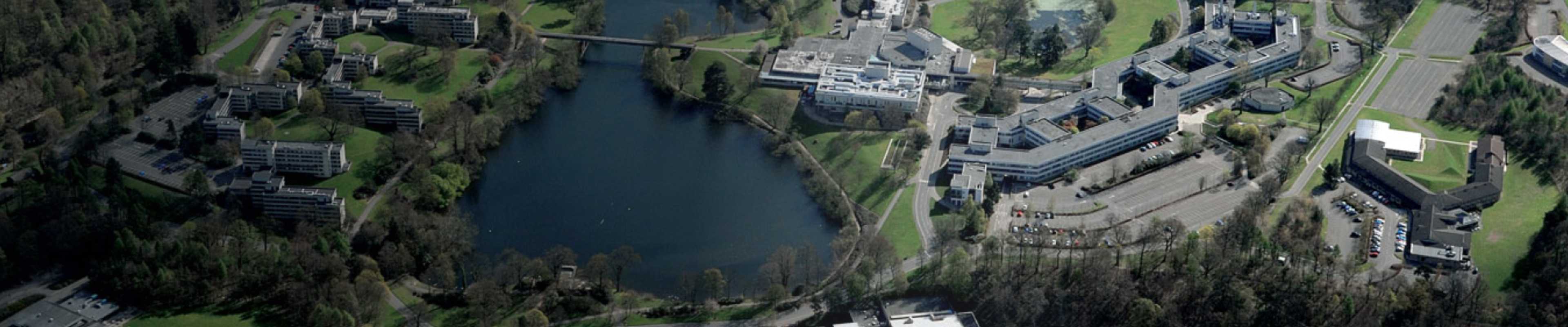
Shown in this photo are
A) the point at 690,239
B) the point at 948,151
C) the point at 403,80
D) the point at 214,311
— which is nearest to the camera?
the point at 214,311

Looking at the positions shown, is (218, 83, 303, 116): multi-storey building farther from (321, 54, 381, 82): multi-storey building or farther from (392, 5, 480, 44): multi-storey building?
(392, 5, 480, 44): multi-storey building

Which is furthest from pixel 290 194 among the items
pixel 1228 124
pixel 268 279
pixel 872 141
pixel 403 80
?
pixel 1228 124

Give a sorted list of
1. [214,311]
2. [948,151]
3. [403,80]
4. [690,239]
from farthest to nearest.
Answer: [403,80] < [948,151] < [690,239] < [214,311]

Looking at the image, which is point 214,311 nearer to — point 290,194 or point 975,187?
point 290,194

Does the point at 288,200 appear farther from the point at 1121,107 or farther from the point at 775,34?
the point at 1121,107

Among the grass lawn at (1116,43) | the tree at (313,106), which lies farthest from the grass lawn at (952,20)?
the tree at (313,106)

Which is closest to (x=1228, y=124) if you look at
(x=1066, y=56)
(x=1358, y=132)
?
(x=1358, y=132)

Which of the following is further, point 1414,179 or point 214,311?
point 1414,179

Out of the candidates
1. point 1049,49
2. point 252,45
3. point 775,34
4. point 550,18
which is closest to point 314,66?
point 252,45
